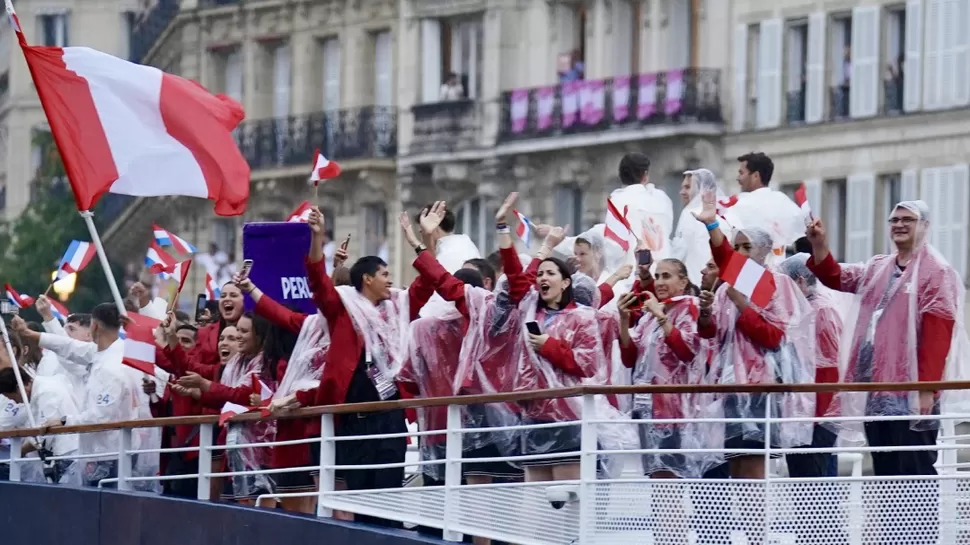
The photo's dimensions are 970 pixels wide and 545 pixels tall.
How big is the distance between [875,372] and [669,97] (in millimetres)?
29286

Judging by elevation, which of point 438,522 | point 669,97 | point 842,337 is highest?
point 669,97

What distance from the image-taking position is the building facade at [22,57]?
209 feet

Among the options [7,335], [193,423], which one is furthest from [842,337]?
[7,335]

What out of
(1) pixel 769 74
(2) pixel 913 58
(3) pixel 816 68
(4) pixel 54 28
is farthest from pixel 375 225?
(4) pixel 54 28

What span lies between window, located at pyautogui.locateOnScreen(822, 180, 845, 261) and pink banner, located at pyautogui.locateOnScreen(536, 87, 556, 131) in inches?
237

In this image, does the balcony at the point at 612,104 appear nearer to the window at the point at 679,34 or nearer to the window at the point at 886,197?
the window at the point at 679,34

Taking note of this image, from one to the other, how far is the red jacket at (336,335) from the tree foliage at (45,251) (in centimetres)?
3841

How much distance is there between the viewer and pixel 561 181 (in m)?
45.1

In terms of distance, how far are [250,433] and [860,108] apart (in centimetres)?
2513

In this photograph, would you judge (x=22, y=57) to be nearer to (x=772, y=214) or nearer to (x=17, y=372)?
(x=17, y=372)

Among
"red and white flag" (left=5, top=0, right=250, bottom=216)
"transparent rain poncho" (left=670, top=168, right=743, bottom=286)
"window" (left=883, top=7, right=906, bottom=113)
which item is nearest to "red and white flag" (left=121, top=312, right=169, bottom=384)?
"red and white flag" (left=5, top=0, right=250, bottom=216)

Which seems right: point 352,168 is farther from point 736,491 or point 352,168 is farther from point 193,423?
point 736,491

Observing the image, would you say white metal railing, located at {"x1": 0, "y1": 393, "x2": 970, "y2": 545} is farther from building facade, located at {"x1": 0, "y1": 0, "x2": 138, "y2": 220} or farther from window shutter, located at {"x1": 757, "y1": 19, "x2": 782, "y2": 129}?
building facade, located at {"x1": 0, "y1": 0, "x2": 138, "y2": 220}

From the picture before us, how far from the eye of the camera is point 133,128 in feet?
57.5
